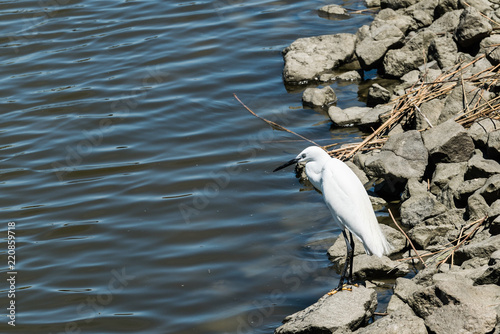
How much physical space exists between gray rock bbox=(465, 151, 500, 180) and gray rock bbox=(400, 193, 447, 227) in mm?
411

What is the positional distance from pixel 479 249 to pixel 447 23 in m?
5.03

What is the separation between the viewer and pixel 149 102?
388 inches

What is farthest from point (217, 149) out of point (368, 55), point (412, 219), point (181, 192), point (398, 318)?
point (398, 318)

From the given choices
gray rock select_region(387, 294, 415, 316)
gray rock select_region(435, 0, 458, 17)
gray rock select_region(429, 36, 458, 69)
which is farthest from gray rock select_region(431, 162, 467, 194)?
gray rock select_region(435, 0, 458, 17)

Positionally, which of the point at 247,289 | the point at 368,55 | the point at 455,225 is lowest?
the point at 247,289

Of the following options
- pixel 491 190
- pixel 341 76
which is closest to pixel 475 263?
→ pixel 491 190

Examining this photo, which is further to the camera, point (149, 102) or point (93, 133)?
point (149, 102)

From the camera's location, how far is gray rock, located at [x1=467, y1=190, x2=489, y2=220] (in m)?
5.58

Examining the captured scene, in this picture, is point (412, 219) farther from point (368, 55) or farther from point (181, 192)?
point (368, 55)

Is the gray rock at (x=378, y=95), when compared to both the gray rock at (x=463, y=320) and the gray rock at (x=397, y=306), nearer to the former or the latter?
the gray rock at (x=397, y=306)

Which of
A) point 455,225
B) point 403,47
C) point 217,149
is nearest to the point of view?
point 455,225

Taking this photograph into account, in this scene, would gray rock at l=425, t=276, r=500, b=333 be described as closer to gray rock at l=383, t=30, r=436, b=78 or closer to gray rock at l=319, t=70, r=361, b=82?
gray rock at l=383, t=30, r=436, b=78

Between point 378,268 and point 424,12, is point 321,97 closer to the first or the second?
point 424,12

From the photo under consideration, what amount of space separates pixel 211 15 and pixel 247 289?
7.83 m
